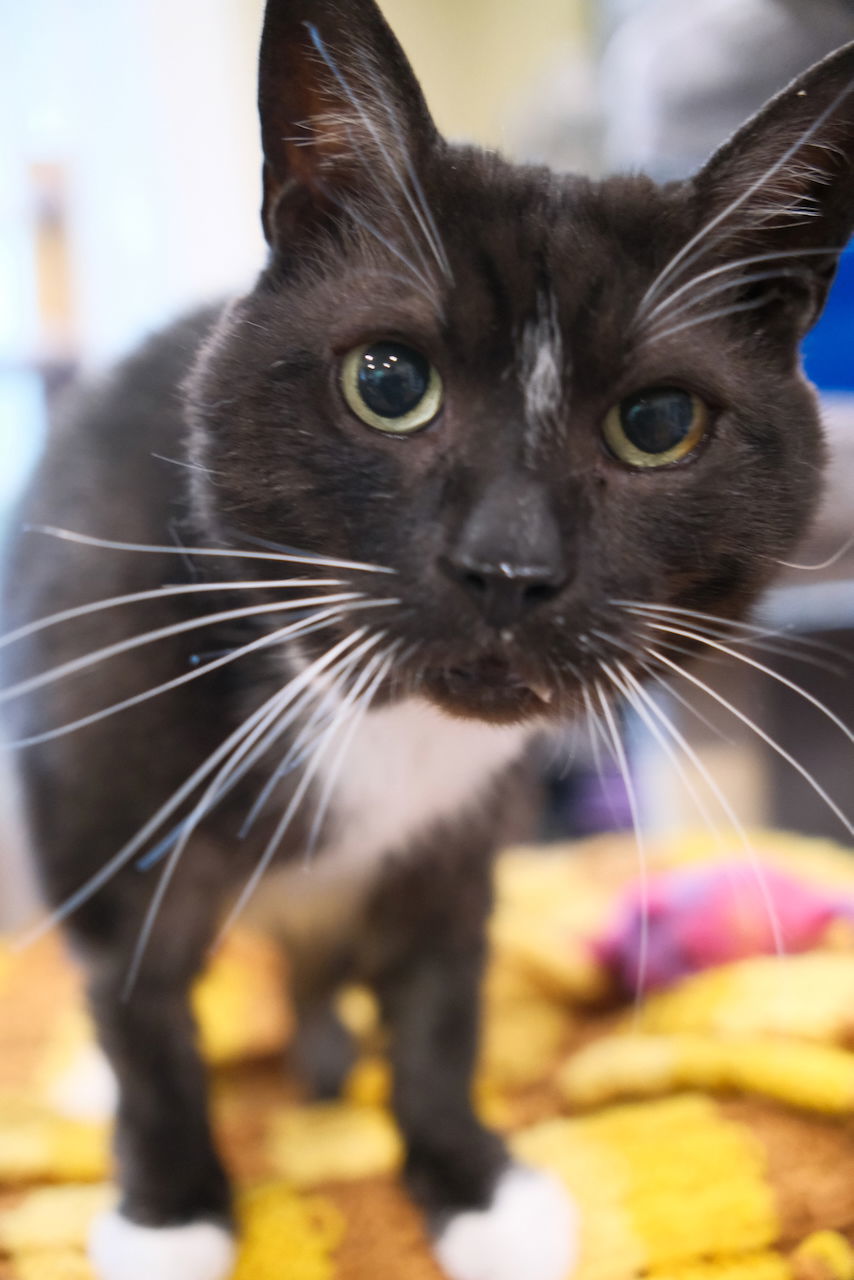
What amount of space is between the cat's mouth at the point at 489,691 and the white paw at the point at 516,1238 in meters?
0.38

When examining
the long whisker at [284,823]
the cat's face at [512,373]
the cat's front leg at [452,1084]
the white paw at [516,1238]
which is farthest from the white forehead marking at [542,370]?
the white paw at [516,1238]

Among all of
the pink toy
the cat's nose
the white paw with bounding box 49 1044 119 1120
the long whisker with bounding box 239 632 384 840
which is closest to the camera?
the cat's nose

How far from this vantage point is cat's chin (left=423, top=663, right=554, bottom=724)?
550 millimetres

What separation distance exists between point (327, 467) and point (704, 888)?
71 cm

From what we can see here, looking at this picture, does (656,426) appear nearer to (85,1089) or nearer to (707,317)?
(707,317)

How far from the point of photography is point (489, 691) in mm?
562

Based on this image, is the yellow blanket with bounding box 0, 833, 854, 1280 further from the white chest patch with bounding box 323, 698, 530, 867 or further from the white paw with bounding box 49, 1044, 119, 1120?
the white chest patch with bounding box 323, 698, 530, 867

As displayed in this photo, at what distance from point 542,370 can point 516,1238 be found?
577 millimetres

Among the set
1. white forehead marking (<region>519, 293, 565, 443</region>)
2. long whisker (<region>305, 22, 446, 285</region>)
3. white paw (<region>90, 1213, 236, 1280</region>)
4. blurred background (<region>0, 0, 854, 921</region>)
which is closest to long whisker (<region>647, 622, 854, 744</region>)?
blurred background (<region>0, 0, 854, 921</region>)

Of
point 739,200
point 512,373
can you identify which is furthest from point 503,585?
point 739,200

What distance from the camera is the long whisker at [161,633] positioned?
541 mm

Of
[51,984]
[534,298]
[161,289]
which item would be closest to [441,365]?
[534,298]

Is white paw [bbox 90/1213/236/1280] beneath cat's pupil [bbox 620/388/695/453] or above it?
beneath

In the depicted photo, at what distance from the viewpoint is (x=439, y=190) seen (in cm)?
56
